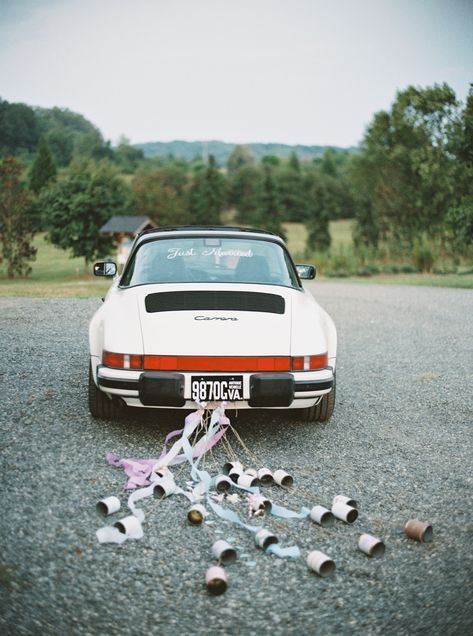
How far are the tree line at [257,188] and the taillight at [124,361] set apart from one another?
1518cm

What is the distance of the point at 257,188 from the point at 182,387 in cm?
7042

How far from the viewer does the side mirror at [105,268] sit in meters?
6.11

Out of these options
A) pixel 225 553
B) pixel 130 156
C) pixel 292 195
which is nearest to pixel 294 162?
pixel 130 156

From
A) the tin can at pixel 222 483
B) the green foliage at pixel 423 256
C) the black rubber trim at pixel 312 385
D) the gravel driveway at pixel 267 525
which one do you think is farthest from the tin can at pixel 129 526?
the green foliage at pixel 423 256

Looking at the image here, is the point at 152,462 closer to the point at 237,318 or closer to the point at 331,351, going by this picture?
the point at 237,318

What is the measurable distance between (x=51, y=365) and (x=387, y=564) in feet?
16.5

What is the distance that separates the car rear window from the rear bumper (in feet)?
3.74

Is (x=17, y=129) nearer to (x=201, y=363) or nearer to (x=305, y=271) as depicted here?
(x=305, y=271)

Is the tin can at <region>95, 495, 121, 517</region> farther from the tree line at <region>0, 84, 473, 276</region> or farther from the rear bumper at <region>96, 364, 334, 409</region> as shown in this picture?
the tree line at <region>0, 84, 473, 276</region>

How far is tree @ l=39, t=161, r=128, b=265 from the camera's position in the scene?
37312mm

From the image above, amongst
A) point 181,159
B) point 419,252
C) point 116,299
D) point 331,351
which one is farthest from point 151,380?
point 181,159

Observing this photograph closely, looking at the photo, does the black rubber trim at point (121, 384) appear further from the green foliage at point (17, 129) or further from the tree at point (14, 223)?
the green foliage at point (17, 129)

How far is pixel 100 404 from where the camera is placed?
4840 mm

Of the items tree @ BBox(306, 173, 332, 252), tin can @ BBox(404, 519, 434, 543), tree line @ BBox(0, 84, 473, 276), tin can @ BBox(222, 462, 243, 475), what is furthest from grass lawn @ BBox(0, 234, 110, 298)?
tree @ BBox(306, 173, 332, 252)
